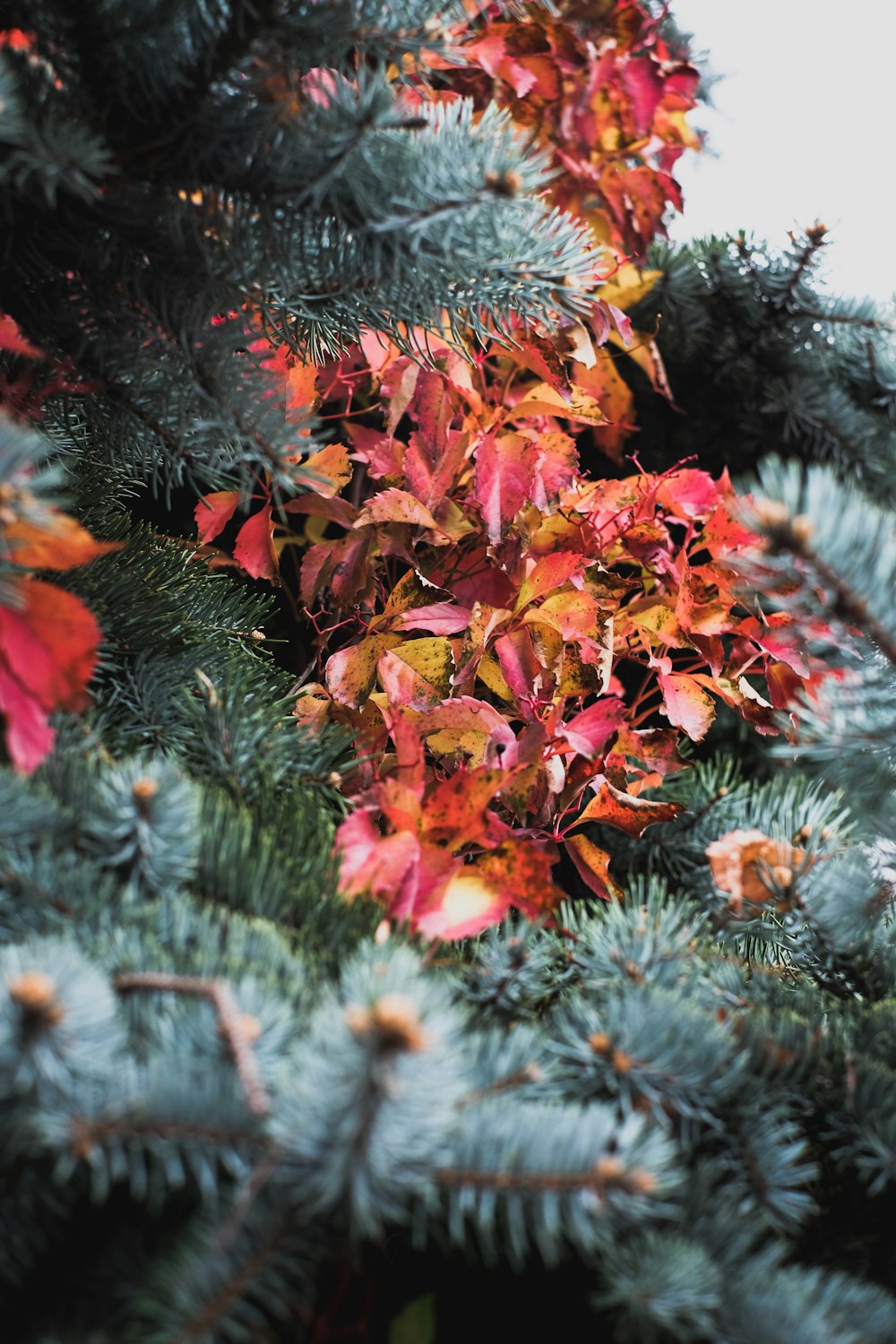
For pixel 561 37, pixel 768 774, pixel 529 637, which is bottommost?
pixel 768 774

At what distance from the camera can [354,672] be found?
64cm

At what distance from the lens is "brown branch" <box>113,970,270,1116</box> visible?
0.27 m

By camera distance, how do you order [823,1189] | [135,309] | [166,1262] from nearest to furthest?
[166,1262] < [823,1189] < [135,309]

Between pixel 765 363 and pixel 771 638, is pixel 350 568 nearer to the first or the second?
pixel 771 638

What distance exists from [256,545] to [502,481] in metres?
0.18

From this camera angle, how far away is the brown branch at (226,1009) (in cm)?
27

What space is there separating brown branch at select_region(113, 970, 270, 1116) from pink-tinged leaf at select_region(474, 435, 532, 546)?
1.25 ft

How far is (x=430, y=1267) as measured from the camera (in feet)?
1.16

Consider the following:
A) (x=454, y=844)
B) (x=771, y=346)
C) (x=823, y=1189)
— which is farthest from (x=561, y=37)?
(x=823, y=1189)

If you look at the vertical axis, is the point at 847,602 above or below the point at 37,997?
above

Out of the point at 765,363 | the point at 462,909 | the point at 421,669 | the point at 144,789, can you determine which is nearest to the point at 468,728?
the point at 421,669

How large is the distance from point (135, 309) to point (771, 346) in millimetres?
584

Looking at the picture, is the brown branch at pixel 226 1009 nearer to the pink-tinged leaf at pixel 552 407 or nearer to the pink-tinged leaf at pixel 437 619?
the pink-tinged leaf at pixel 437 619

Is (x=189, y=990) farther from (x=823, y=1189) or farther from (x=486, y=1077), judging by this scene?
(x=823, y=1189)
